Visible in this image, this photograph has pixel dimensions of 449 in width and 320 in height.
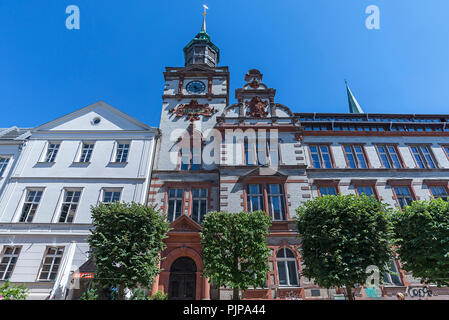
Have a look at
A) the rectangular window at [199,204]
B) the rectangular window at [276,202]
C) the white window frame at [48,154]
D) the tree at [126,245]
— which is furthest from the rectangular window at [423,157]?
the white window frame at [48,154]

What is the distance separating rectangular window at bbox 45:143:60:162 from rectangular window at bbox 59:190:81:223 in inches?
161

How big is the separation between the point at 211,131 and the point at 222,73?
8340mm

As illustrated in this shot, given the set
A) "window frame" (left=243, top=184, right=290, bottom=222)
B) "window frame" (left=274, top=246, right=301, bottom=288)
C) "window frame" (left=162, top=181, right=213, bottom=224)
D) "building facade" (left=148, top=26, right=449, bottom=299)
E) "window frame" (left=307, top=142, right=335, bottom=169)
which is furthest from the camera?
"window frame" (left=307, top=142, right=335, bottom=169)

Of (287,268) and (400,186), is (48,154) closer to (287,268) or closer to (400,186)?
(287,268)

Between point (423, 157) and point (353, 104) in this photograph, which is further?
point (353, 104)

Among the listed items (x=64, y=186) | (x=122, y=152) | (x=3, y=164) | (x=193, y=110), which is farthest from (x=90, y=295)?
(x=193, y=110)

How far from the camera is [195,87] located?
28.8 meters

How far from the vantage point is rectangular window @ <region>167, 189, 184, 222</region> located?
68.0 ft

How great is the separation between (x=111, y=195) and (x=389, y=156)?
25815mm

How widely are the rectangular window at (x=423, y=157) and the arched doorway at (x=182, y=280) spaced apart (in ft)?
75.6

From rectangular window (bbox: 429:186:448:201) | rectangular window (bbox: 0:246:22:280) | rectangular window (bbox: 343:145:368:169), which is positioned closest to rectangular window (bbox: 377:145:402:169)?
rectangular window (bbox: 343:145:368:169)

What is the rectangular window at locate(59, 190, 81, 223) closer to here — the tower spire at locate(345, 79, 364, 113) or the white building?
the white building

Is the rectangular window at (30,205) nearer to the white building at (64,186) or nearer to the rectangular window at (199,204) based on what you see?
the white building at (64,186)
